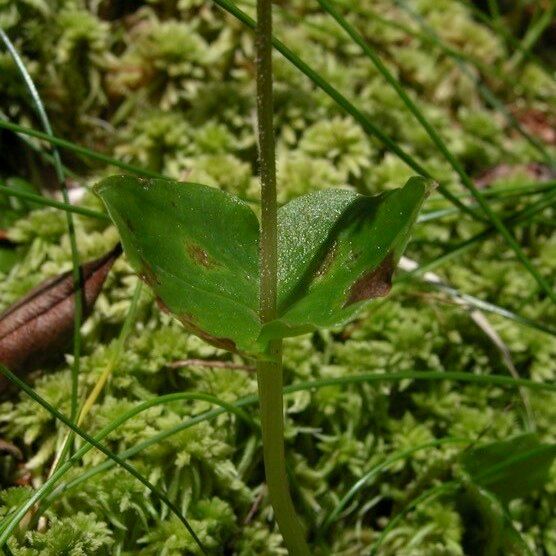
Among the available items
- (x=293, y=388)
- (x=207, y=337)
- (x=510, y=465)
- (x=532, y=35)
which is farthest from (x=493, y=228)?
(x=532, y=35)

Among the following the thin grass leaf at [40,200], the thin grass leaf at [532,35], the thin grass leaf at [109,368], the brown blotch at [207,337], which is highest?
the thin grass leaf at [532,35]

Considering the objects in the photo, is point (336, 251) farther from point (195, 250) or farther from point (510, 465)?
point (510, 465)

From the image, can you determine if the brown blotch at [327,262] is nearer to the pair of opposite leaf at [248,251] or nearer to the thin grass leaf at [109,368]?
the pair of opposite leaf at [248,251]

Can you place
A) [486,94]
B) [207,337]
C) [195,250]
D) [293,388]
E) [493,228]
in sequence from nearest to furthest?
[207,337] → [195,250] → [293,388] → [493,228] → [486,94]

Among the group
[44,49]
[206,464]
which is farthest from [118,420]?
[44,49]

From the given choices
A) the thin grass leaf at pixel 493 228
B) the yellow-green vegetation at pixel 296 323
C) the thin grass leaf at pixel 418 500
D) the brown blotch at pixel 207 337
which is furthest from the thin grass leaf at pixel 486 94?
the brown blotch at pixel 207 337
